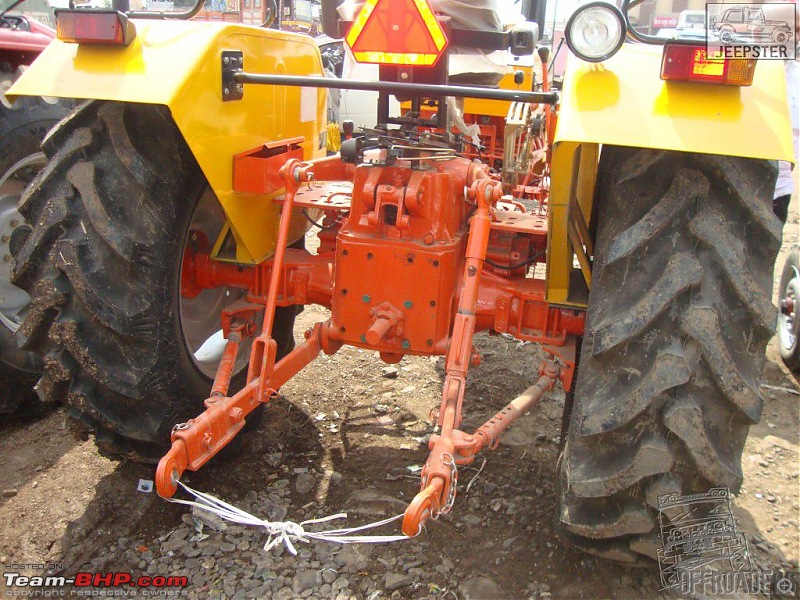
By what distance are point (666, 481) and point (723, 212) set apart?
2.46 ft

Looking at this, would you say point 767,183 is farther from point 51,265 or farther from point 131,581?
point 131,581

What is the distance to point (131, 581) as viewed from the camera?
2.36 m

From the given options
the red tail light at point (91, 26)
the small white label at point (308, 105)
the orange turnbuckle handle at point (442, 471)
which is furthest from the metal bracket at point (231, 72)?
the orange turnbuckle handle at point (442, 471)

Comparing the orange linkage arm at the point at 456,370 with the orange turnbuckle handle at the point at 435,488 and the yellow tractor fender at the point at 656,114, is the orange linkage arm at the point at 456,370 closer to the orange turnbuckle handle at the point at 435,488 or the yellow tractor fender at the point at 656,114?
the orange turnbuckle handle at the point at 435,488

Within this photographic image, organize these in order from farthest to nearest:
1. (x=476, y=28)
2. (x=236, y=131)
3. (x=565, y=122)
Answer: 1. (x=476, y=28)
2. (x=236, y=131)
3. (x=565, y=122)

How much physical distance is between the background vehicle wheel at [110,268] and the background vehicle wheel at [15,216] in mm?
1065

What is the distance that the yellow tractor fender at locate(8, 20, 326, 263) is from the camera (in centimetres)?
219

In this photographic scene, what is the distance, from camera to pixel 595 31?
1941 millimetres

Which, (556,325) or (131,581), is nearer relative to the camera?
(131,581)

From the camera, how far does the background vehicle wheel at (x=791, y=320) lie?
4.32 m

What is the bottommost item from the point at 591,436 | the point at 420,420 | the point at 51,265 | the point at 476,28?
the point at 420,420

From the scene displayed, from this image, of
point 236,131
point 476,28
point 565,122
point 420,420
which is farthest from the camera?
point 420,420

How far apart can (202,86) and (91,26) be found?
1.21 feet

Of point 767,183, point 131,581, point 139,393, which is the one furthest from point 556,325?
point 131,581
